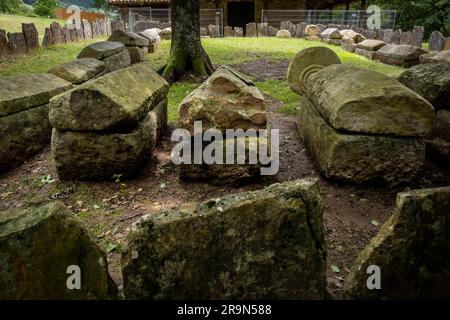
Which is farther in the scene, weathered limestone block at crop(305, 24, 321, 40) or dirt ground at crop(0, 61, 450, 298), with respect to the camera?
weathered limestone block at crop(305, 24, 321, 40)

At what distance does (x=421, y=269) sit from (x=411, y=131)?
6.58 ft

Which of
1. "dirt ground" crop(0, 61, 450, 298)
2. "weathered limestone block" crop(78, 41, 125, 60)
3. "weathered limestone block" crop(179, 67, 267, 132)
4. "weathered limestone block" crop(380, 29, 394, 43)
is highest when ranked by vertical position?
"weathered limestone block" crop(380, 29, 394, 43)

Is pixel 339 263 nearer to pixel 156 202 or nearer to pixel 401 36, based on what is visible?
pixel 156 202

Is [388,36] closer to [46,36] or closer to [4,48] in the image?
[46,36]

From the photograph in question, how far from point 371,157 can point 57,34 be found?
509 inches

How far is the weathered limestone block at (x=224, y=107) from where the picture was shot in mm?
3943

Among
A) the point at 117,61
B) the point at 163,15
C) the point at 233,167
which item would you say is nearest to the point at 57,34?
the point at 117,61

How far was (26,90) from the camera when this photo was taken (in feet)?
15.9

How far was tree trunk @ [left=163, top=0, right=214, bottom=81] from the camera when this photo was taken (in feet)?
29.0

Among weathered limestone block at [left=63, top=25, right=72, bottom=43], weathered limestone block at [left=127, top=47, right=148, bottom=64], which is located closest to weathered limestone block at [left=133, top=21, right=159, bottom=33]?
weathered limestone block at [left=63, top=25, right=72, bottom=43]

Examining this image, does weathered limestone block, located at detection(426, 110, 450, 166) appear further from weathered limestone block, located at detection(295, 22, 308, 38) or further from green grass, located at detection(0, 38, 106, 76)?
weathered limestone block, located at detection(295, 22, 308, 38)

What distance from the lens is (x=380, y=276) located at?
199cm

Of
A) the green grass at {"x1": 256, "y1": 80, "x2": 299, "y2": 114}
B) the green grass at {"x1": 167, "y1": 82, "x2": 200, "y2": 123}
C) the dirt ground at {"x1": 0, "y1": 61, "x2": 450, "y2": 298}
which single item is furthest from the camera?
the green grass at {"x1": 256, "y1": 80, "x2": 299, "y2": 114}

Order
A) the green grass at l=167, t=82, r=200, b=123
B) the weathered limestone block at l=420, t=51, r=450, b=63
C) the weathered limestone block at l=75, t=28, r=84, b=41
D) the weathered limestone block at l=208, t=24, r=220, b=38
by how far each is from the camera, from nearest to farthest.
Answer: the green grass at l=167, t=82, r=200, b=123, the weathered limestone block at l=420, t=51, r=450, b=63, the weathered limestone block at l=75, t=28, r=84, b=41, the weathered limestone block at l=208, t=24, r=220, b=38
